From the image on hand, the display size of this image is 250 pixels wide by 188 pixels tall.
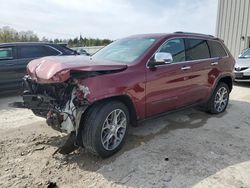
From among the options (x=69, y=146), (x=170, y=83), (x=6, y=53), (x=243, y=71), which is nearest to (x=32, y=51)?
(x=6, y=53)

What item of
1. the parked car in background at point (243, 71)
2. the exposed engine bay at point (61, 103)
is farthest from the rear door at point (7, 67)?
the parked car in background at point (243, 71)

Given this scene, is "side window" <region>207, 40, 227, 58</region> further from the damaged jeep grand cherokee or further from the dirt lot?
the dirt lot

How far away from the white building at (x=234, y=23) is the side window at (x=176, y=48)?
13297mm

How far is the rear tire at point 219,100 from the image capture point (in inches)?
232

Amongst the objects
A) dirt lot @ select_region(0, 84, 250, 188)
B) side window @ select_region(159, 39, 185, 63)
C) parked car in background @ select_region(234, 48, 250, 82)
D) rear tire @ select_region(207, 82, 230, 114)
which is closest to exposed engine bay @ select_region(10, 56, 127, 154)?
dirt lot @ select_region(0, 84, 250, 188)

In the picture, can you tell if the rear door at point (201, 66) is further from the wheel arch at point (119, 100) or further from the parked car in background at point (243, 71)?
the parked car in background at point (243, 71)

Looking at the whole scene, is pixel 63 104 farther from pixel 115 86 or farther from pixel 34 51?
pixel 34 51

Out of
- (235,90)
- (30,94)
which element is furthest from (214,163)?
(235,90)

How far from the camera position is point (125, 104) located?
3973 millimetres

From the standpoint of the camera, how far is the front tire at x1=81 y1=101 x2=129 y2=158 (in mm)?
3504

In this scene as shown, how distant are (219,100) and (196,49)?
146 centimetres

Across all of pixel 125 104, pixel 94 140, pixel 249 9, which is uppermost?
pixel 249 9

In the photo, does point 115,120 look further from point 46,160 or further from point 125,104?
point 46,160

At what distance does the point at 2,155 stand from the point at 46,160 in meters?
0.66
